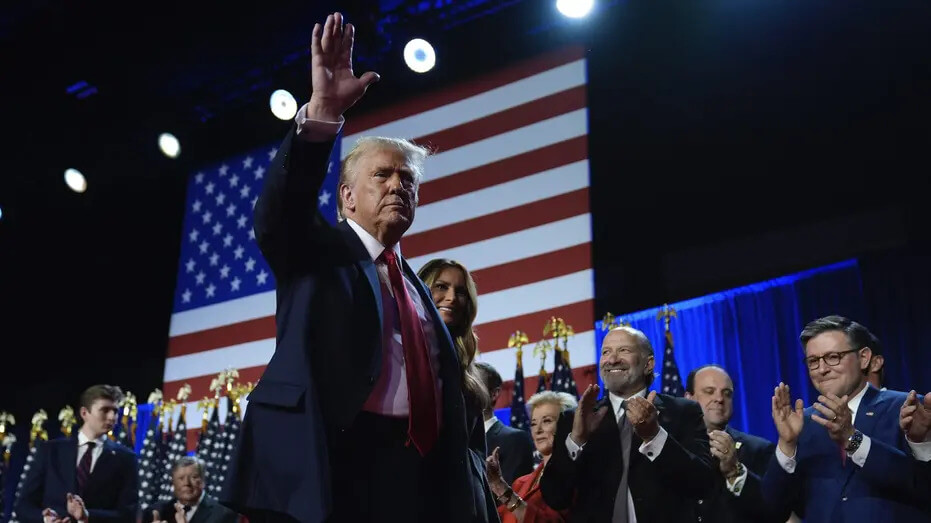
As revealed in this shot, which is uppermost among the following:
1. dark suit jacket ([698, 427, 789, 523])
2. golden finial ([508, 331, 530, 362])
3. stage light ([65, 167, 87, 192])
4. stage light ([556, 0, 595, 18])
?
stage light ([556, 0, 595, 18])

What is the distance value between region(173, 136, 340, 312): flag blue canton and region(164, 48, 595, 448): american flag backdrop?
2 cm

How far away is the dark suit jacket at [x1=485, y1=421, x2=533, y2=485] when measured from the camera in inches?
159

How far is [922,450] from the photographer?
2844mm

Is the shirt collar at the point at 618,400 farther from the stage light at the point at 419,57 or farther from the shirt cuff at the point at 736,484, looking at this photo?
the stage light at the point at 419,57

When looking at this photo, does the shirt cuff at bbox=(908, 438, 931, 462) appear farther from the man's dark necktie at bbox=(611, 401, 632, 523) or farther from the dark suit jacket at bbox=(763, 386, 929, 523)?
the man's dark necktie at bbox=(611, 401, 632, 523)

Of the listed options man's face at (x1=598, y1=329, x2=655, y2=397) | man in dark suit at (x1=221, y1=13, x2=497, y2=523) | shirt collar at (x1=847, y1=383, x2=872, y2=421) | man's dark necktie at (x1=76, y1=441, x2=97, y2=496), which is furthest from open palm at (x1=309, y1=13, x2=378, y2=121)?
man's dark necktie at (x1=76, y1=441, x2=97, y2=496)

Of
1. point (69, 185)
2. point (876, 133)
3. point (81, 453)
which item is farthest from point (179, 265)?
point (876, 133)

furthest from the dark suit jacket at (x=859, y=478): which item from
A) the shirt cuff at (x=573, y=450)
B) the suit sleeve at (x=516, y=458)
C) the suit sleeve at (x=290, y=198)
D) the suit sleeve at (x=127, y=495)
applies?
the suit sleeve at (x=127, y=495)

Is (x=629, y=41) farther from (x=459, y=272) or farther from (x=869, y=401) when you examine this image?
(x=459, y=272)

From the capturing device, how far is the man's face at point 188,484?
552cm

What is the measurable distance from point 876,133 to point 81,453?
5.10 m

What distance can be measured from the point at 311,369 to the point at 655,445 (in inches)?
66.9

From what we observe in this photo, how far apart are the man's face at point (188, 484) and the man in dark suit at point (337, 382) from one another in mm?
4192

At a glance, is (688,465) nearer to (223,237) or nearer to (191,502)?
(191,502)
